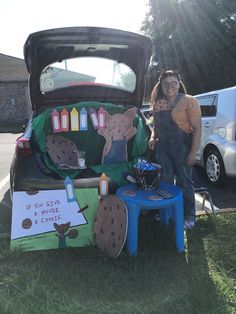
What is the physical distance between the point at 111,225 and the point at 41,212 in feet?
2.24

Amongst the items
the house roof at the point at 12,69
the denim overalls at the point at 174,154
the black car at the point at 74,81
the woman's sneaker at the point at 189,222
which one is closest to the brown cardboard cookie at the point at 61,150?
the black car at the point at 74,81

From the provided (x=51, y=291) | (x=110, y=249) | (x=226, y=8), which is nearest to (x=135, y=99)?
(x=110, y=249)

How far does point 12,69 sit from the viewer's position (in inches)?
1198

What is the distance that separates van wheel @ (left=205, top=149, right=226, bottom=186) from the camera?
6227 millimetres

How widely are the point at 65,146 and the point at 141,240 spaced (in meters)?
1.46

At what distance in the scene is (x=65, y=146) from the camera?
15.4 ft

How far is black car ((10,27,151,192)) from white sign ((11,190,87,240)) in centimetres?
9

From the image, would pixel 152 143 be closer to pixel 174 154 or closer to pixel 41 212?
pixel 174 154

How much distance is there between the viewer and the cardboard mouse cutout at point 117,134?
473cm

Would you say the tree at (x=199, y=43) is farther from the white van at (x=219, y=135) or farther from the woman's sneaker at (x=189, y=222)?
the woman's sneaker at (x=189, y=222)

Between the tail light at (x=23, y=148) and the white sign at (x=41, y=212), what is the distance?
452 mm

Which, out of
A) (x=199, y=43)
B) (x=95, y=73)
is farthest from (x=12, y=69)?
(x=95, y=73)

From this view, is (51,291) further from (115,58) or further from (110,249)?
(115,58)

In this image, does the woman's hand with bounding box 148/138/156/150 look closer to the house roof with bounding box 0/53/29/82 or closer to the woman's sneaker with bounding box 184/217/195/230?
the woman's sneaker with bounding box 184/217/195/230
